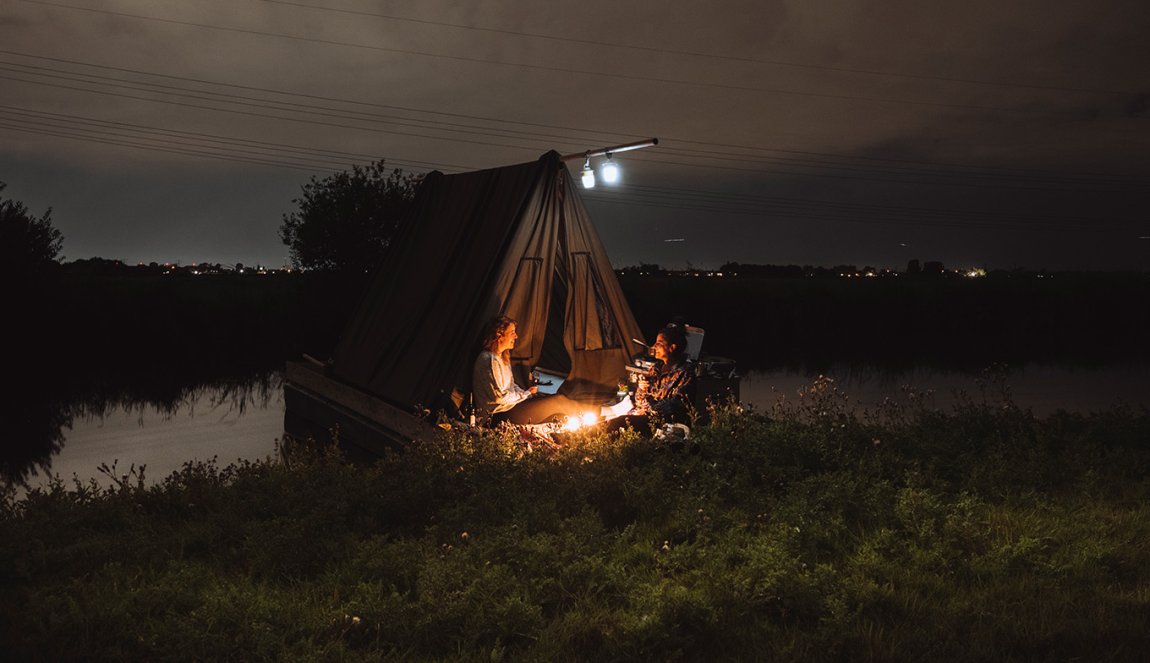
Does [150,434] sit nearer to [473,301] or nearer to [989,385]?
[473,301]

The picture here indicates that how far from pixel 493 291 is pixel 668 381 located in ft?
7.28

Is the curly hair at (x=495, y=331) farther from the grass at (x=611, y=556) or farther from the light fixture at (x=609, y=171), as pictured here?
the light fixture at (x=609, y=171)

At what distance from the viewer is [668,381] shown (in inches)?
316

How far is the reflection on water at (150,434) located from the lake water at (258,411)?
0.05 feet

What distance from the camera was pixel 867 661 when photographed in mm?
3703

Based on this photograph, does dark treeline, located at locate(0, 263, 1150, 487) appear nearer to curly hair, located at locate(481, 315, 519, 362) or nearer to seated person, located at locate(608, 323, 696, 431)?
curly hair, located at locate(481, 315, 519, 362)

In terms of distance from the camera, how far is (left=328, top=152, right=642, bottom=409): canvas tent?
29.5ft

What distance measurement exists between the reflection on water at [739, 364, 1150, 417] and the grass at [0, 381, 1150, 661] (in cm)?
875

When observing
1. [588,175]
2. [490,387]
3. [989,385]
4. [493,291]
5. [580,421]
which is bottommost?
[989,385]

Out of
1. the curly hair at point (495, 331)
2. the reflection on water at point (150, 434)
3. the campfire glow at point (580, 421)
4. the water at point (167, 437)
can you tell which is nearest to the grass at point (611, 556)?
the campfire glow at point (580, 421)

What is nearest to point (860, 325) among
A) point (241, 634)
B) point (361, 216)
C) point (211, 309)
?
point (361, 216)

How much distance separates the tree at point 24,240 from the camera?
19.8m

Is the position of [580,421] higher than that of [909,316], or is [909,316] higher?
[909,316]

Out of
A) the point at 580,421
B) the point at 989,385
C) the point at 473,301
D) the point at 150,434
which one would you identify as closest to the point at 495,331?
the point at 473,301
